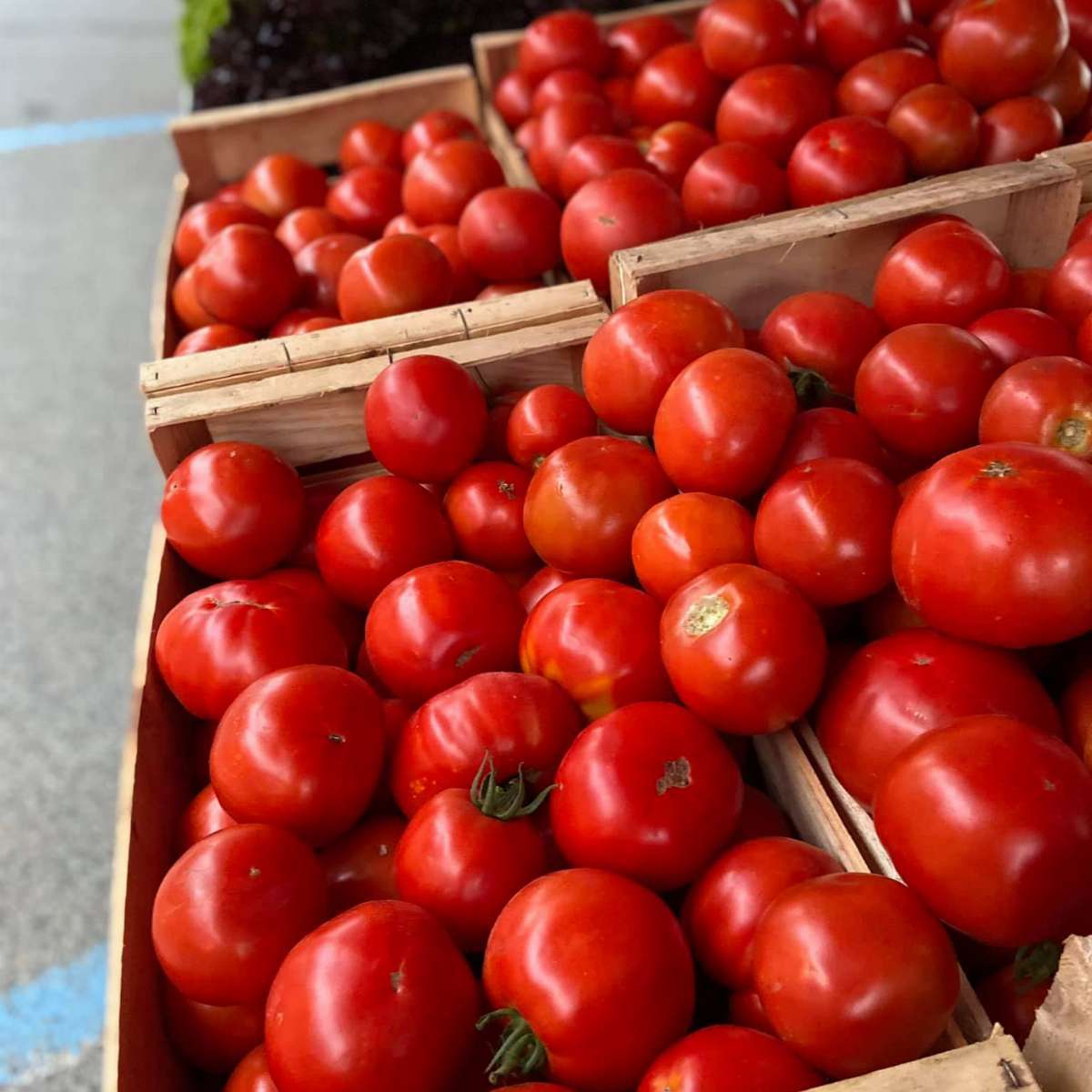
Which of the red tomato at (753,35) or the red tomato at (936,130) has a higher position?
the red tomato at (753,35)

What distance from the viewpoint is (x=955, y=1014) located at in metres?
0.84

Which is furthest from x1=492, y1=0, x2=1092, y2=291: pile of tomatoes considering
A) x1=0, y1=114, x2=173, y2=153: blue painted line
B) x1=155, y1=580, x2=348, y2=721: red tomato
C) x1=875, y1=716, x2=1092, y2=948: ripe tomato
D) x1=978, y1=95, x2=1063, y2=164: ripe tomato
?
x1=0, y1=114, x2=173, y2=153: blue painted line

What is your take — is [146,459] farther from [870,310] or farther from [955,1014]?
[955,1014]

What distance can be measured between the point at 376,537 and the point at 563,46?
141 centimetres

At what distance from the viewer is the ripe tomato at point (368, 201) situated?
213 centimetres

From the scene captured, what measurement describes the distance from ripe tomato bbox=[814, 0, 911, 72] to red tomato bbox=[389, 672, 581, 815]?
1.40m

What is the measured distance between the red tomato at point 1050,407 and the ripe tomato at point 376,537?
642 millimetres

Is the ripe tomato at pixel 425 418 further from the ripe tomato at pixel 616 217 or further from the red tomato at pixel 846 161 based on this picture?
the red tomato at pixel 846 161

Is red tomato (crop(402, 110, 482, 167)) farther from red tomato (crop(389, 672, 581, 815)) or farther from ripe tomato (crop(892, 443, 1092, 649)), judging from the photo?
ripe tomato (crop(892, 443, 1092, 649))

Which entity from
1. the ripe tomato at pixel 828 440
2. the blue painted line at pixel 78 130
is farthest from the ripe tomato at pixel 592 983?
the blue painted line at pixel 78 130

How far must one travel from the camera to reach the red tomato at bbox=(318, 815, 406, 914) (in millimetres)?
1021

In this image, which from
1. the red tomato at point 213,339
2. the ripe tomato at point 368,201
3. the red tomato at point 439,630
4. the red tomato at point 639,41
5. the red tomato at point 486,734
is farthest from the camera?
the red tomato at point 639,41

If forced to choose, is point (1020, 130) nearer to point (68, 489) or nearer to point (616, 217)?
point (616, 217)

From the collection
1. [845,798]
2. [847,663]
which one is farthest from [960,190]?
[845,798]
